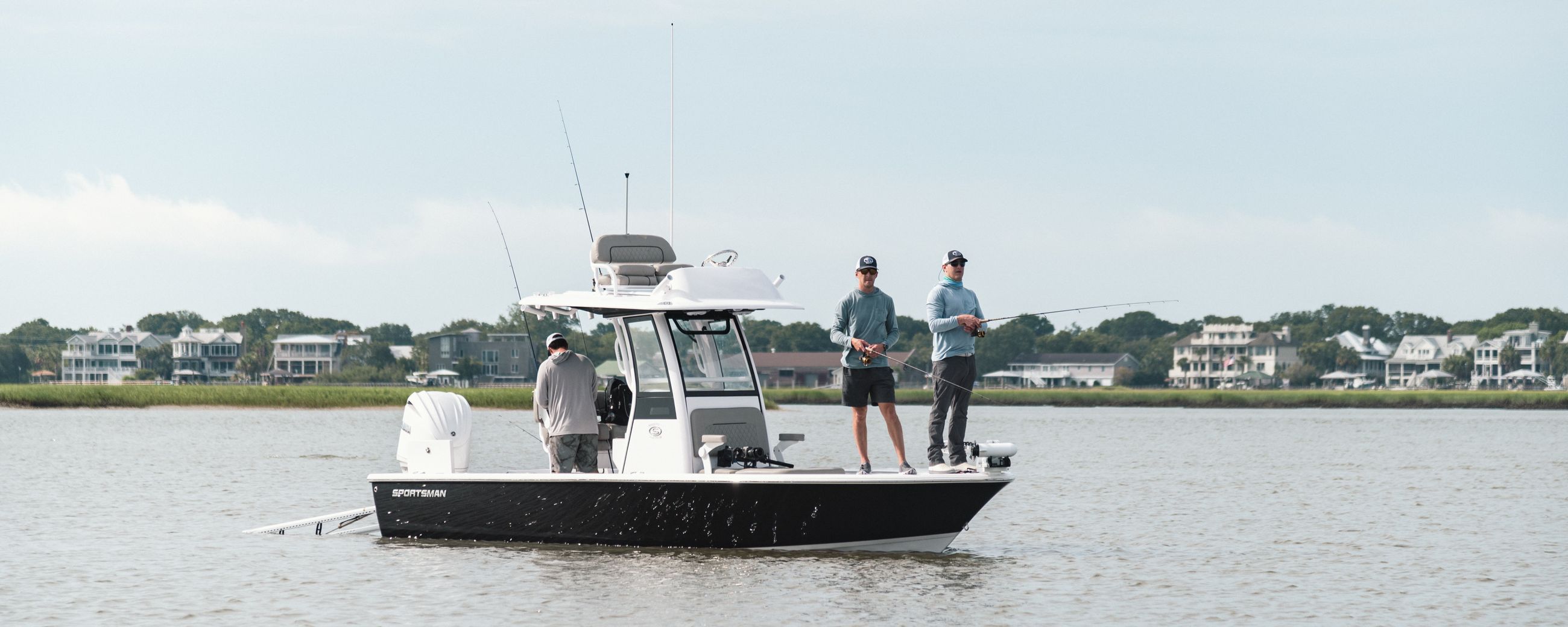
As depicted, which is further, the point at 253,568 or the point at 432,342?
the point at 432,342

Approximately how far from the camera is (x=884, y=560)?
12766 millimetres

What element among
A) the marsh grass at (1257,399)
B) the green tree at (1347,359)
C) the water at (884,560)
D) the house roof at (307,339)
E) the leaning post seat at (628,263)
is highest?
the house roof at (307,339)

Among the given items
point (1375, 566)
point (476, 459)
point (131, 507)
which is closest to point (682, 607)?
point (1375, 566)

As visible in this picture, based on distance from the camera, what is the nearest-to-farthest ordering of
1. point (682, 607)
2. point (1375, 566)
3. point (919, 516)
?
1. point (682, 607)
2. point (919, 516)
3. point (1375, 566)

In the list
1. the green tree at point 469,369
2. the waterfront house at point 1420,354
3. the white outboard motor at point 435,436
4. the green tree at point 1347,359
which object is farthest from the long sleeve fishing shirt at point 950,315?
the waterfront house at point 1420,354

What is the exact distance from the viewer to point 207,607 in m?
11.5

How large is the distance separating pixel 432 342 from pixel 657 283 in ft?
391

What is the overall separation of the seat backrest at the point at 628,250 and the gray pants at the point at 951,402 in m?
2.31

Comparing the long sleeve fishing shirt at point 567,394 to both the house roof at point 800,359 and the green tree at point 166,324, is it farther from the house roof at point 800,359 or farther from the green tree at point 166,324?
the green tree at point 166,324

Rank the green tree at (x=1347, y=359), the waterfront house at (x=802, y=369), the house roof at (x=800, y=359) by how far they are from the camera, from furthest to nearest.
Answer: the green tree at (x=1347, y=359)
the waterfront house at (x=802, y=369)
the house roof at (x=800, y=359)

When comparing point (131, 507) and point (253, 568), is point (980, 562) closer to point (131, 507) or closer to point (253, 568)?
point (253, 568)

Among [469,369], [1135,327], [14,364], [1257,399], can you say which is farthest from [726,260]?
[1135,327]

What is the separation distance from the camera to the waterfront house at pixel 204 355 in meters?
150

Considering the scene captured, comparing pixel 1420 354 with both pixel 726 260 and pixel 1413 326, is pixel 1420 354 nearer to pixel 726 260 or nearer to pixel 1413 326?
pixel 1413 326
